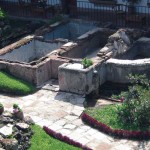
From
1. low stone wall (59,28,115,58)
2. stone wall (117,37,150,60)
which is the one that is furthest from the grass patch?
stone wall (117,37,150,60)

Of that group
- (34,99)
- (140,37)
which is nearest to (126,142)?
(34,99)

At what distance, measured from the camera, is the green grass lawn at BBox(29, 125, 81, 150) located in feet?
50.7

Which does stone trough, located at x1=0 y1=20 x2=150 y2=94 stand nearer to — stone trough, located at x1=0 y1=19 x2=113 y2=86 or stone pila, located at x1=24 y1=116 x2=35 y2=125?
stone trough, located at x1=0 y1=19 x2=113 y2=86

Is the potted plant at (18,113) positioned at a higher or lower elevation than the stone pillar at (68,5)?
lower

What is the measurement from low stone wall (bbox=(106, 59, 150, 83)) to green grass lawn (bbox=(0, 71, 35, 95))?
329 centimetres

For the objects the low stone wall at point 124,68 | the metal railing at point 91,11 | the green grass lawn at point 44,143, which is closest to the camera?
the green grass lawn at point 44,143

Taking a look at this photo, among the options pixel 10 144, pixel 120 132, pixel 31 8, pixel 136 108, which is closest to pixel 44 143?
pixel 10 144

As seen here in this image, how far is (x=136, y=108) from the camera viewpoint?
16.4 m

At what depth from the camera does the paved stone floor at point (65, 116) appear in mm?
15633

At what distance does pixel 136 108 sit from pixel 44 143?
11.0ft

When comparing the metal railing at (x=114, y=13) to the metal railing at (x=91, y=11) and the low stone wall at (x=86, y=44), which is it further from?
the low stone wall at (x=86, y=44)

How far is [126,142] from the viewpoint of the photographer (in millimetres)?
15727

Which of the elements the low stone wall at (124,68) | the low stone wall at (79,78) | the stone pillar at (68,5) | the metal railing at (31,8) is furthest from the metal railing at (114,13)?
the low stone wall at (79,78)

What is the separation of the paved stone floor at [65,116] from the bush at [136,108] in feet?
2.78
